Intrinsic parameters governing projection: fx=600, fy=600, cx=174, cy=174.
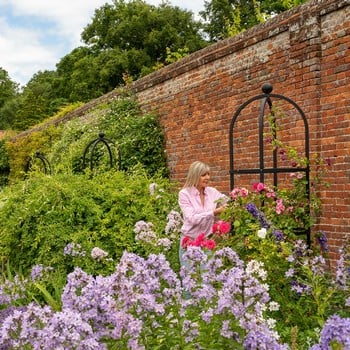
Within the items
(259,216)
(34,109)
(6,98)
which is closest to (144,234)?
(259,216)

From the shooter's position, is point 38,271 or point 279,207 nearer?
point 38,271

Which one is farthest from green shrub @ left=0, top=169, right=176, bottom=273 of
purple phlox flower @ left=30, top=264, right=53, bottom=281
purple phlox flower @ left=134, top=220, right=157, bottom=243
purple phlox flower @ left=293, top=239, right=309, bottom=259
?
purple phlox flower @ left=293, top=239, right=309, bottom=259

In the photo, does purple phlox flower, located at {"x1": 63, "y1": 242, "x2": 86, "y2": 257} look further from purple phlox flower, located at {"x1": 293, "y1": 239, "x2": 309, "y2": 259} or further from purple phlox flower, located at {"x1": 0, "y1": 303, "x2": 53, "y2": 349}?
purple phlox flower, located at {"x1": 0, "y1": 303, "x2": 53, "y2": 349}

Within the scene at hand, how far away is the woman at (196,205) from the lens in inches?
222

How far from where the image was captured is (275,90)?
7.16m

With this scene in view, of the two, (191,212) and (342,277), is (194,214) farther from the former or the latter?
(342,277)

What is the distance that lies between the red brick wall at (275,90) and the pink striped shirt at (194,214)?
4.35 ft

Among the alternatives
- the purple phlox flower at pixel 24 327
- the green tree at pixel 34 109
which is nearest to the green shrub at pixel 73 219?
the purple phlox flower at pixel 24 327

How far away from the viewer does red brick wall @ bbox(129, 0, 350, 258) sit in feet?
19.9

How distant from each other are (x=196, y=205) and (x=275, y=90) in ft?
7.16

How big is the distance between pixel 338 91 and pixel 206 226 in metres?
1.93

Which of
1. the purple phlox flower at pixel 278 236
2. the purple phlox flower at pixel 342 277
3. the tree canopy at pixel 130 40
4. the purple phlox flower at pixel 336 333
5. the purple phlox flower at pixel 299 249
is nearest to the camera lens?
the purple phlox flower at pixel 336 333

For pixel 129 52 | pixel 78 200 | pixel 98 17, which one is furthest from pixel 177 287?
pixel 98 17

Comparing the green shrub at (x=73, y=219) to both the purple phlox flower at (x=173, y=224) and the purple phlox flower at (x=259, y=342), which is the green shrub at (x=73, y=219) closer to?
the purple phlox flower at (x=173, y=224)
